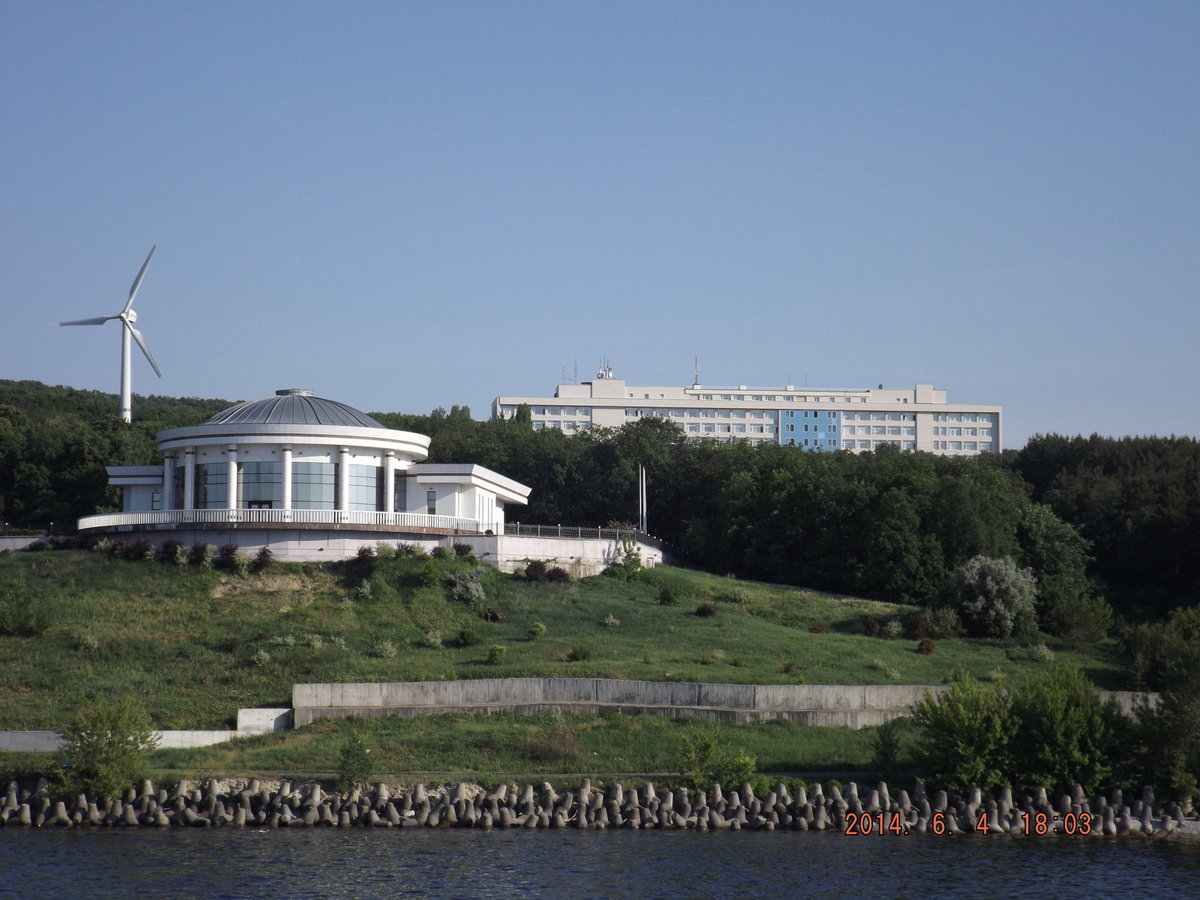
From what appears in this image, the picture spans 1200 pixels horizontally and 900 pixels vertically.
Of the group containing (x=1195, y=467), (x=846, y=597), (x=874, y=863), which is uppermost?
(x=1195, y=467)

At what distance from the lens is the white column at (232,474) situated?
70.1 meters

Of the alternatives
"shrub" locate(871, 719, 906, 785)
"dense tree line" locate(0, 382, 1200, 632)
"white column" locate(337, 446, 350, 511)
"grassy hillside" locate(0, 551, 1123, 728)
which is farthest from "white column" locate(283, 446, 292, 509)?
"shrub" locate(871, 719, 906, 785)

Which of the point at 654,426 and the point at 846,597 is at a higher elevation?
the point at 654,426

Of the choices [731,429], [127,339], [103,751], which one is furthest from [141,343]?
[731,429]

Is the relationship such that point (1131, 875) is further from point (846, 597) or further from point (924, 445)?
point (924, 445)

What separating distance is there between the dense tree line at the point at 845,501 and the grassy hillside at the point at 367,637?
20.5 ft

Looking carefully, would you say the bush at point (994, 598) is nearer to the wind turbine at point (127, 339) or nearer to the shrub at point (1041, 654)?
the shrub at point (1041, 654)

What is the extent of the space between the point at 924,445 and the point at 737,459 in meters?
105

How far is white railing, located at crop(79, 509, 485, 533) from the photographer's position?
2672 inches

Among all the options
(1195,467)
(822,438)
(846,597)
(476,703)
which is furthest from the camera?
(822,438)

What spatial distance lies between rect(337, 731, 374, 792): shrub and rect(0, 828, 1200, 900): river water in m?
2.24

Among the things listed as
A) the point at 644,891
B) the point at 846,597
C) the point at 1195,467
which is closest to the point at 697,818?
the point at 644,891

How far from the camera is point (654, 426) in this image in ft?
354

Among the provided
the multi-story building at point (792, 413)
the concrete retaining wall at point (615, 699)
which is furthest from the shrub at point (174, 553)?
the multi-story building at point (792, 413)
